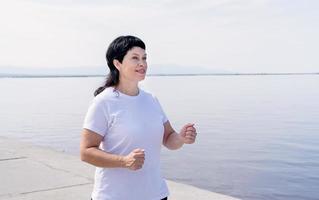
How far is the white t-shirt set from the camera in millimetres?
2963

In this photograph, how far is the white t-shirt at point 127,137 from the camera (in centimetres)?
296

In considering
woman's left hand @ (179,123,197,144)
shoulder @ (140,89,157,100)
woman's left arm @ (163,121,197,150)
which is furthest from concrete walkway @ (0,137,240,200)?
shoulder @ (140,89,157,100)

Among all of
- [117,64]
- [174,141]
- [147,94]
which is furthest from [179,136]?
[117,64]

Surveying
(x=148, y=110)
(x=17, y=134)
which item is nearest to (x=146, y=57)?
(x=148, y=110)

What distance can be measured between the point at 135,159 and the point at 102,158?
24 cm

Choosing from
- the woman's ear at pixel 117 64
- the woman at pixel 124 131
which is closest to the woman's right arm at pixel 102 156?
the woman at pixel 124 131

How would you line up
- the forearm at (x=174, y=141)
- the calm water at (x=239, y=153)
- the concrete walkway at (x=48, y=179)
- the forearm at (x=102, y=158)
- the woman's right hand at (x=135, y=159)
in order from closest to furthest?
1. the woman's right hand at (x=135, y=159)
2. the forearm at (x=102, y=158)
3. the forearm at (x=174, y=141)
4. the concrete walkway at (x=48, y=179)
5. the calm water at (x=239, y=153)

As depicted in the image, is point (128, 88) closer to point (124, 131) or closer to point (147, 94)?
point (147, 94)

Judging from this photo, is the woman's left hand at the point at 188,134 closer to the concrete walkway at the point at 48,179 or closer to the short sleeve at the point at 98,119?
the short sleeve at the point at 98,119

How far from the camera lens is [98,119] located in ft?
9.77

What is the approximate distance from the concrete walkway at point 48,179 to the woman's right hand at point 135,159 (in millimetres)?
3214

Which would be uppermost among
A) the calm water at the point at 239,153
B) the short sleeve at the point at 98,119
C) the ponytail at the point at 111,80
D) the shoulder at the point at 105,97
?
the calm water at the point at 239,153

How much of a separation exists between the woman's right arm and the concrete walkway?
10.1 ft

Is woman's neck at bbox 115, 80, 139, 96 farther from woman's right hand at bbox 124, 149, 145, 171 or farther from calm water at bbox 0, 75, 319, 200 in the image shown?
woman's right hand at bbox 124, 149, 145, 171
